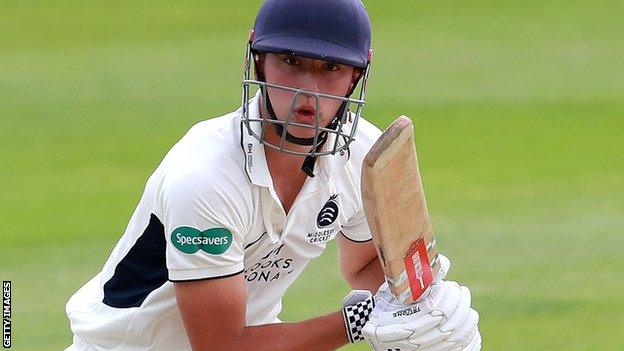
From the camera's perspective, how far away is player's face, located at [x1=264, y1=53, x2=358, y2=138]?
4.00 meters

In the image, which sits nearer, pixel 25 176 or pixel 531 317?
pixel 531 317

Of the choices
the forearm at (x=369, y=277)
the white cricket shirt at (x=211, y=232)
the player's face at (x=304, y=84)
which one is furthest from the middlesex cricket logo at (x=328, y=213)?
the forearm at (x=369, y=277)

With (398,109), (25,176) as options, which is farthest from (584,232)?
(25,176)

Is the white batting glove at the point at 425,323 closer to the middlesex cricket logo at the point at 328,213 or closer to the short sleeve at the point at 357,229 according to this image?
the middlesex cricket logo at the point at 328,213

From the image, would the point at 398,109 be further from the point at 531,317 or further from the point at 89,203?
the point at 531,317

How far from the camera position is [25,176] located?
10.1 m

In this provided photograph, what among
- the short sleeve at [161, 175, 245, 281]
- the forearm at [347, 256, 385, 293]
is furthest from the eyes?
the forearm at [347, 256, 385, 293]

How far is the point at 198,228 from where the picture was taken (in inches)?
156

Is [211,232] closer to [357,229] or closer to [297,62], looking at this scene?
[297,62]

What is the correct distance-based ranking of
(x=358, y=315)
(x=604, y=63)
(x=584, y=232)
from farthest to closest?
1. (x=604, y=63)
2. (x=584, y=232)
3. (x=358, y=315)

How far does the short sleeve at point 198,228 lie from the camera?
3957mm

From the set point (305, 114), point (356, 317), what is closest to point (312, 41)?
point (305, 114)

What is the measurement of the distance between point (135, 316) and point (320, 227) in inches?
25.1

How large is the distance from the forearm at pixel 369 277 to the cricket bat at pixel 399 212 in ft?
1.95
